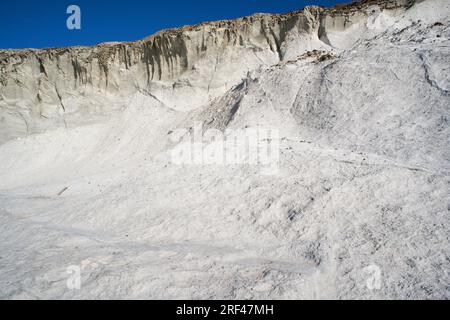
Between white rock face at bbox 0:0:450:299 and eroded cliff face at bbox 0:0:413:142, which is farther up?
eroded cliff face at bbox 0:0:413:142

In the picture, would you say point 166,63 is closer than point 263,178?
No

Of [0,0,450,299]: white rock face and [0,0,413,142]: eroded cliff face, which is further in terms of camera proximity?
[0,0,413,142]: eroded cliff face

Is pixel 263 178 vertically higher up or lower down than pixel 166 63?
lower down

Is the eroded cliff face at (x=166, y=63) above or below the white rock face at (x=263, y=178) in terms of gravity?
above

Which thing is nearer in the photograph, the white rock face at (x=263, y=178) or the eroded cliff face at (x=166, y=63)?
the white rock face at (x=263, y=178)
